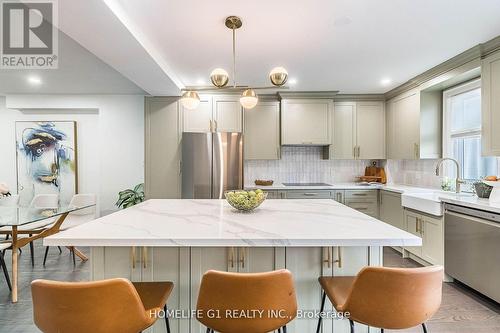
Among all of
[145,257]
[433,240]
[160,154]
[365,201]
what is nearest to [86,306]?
[145,257]

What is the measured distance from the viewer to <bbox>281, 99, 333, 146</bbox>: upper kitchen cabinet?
413cm

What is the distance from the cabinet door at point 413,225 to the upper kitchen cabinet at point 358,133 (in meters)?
1.31

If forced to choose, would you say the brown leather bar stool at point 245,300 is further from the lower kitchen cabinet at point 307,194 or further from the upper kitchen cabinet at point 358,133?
the upper kitchen cabinet at point 358,133

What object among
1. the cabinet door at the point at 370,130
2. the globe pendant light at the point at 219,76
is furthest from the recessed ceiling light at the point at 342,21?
the cabinet door at the point at 370,130

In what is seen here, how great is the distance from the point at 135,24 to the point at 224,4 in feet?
2.58

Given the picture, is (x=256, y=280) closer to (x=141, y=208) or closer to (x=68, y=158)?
(x=141, y=208)

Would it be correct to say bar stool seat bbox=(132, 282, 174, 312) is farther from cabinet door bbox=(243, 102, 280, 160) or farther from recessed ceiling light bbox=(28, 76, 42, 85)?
recessed ceiling light bbox=(28, 76, 42, 85)

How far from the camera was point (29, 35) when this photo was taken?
237 cm

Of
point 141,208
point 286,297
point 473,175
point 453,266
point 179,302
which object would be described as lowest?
point 453,266

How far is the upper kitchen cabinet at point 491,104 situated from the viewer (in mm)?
2398

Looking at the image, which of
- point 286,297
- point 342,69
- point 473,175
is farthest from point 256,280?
point 473,175

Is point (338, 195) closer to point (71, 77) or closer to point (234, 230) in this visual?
point (234, 230)

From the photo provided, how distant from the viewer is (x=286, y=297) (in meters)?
1.04

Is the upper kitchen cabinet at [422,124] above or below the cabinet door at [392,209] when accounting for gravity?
above
